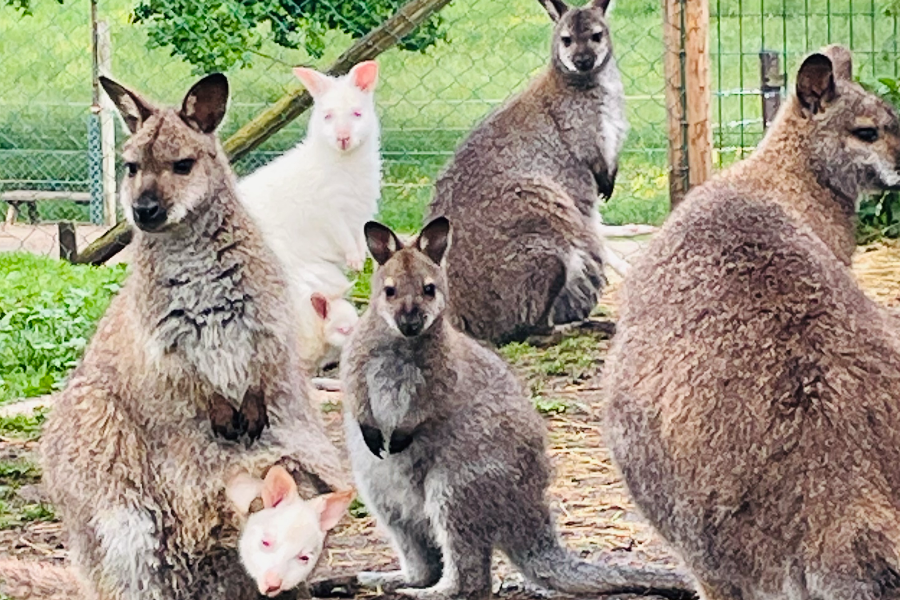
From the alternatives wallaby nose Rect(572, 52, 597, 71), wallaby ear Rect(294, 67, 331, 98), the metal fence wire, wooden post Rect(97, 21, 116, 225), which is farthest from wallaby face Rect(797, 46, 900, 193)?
wooden post Rect(97, 21, 116, 225)

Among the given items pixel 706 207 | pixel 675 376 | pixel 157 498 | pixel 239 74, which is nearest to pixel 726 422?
pixel 675 376

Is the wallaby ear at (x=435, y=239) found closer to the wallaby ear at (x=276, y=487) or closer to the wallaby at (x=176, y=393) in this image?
the wallaby at (x=176, y=393)

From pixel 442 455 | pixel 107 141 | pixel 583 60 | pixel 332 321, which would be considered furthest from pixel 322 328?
pixel 107 141

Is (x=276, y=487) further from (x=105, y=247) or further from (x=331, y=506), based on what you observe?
(x=105, y=247)

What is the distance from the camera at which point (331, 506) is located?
13.3 feet

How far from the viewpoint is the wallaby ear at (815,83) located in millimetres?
4867

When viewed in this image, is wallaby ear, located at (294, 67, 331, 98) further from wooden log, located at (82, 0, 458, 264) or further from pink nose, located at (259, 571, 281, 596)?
pink nose, located at (259, 571, 281, 596)

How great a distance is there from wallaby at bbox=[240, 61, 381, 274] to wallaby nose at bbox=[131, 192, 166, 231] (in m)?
3.27

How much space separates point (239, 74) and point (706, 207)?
8733 millimetres

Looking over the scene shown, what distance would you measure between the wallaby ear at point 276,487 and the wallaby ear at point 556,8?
435cm

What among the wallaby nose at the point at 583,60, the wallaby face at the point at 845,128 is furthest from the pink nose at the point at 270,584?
the wallaby nose at the point at 583,60

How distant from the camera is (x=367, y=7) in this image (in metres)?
9.84

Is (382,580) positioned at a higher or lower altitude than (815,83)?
lower

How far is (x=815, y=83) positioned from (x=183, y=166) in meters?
1.87
